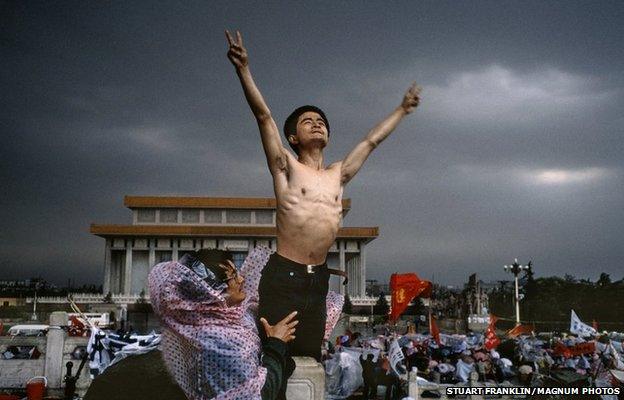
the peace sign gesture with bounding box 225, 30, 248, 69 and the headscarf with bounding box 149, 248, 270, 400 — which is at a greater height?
the peace sign gesture with bounding box 225, 30, 248, 69

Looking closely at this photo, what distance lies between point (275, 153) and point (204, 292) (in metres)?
1.09

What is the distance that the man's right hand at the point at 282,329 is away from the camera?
2.72 metres

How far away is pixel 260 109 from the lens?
2.95m

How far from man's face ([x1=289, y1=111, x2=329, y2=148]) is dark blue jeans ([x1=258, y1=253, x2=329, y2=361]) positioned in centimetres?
77

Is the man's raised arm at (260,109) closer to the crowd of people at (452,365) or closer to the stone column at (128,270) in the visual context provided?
the crowd of people at (452,365)

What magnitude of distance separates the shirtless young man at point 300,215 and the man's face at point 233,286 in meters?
0.25

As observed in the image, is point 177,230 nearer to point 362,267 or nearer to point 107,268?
point 107,268

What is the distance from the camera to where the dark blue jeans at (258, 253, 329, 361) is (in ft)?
9.49

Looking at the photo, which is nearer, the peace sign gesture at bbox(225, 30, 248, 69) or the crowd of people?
the peace sign gesture at bbox(225, 30, 248, 69)

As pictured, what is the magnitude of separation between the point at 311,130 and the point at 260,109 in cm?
41

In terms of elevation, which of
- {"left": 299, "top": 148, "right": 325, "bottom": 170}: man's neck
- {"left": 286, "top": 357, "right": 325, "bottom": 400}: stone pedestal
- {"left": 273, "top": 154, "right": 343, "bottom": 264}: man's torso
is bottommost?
{"left": 286, "top": 357, "right": 325, "bottom": 400}: stone pedestal

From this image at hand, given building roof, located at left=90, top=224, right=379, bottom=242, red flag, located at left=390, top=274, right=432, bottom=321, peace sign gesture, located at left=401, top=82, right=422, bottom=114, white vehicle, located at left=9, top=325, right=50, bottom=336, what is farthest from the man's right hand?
building roof, located at left=90, top=224, right=379, bottom=242

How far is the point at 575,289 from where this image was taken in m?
37.7

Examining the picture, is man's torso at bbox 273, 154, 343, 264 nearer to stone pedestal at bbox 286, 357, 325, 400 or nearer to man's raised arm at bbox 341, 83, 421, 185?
man's raised arm at bbox 341, 83, 421, 185
